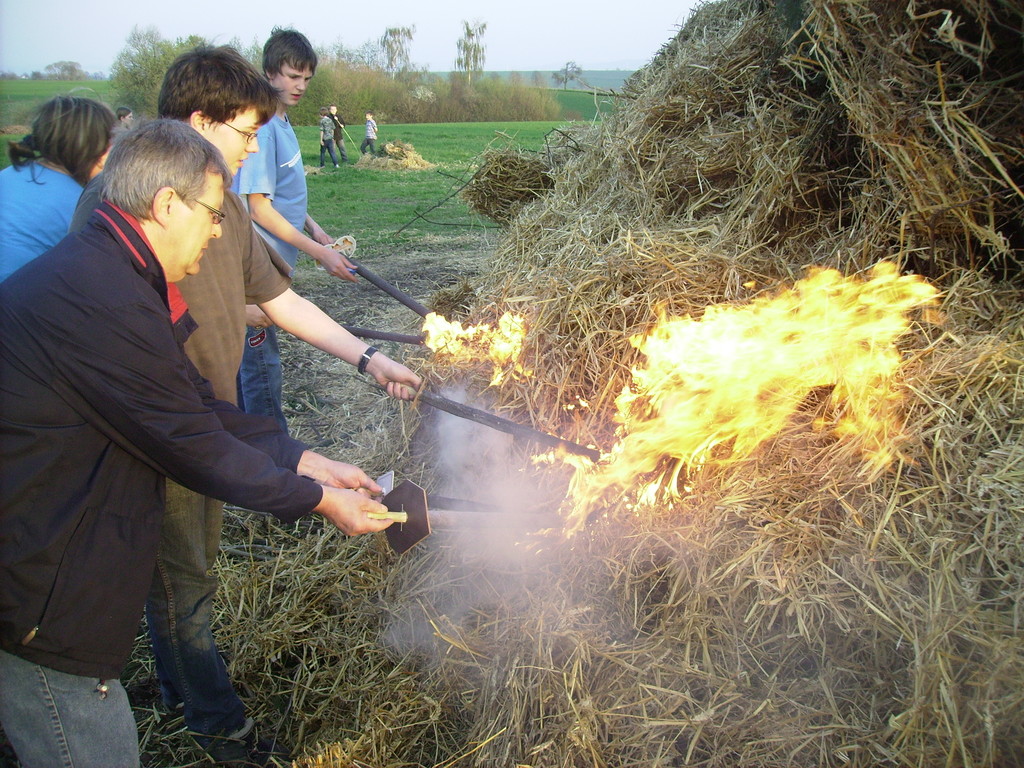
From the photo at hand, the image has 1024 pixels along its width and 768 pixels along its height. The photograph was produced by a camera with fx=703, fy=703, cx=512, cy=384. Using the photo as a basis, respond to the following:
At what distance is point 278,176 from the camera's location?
391 cm

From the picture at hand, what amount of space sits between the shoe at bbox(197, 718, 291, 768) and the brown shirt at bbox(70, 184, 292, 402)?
4.21 ft

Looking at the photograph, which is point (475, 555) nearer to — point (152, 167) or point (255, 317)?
point (255, 317)

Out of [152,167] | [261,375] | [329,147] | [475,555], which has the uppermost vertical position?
[152,167]

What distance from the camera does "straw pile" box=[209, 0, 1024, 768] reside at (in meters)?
2.22

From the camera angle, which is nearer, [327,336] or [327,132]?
[327,336]

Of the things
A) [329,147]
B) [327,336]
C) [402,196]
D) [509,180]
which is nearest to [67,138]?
[327,336]

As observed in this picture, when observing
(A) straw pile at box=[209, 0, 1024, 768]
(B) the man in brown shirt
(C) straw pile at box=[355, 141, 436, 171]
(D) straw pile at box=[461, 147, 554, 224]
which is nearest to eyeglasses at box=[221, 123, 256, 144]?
(B) the man in brown shirt

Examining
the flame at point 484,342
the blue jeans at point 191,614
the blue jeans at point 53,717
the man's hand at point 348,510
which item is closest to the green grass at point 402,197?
the flame at point 484,342

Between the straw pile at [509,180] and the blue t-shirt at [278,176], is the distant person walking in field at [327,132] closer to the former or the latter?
the straw pile at [509,180]

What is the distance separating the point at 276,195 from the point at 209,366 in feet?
5.88

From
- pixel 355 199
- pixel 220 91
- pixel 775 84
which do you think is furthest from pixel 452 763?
pixel 355 199

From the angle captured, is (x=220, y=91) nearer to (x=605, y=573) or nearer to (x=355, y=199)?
(x=605, y=573)

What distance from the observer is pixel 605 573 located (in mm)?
2785

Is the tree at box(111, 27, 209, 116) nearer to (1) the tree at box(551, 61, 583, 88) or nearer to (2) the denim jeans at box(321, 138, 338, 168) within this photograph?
(2) the denim jeans at box(321, 138, 338, 168)
